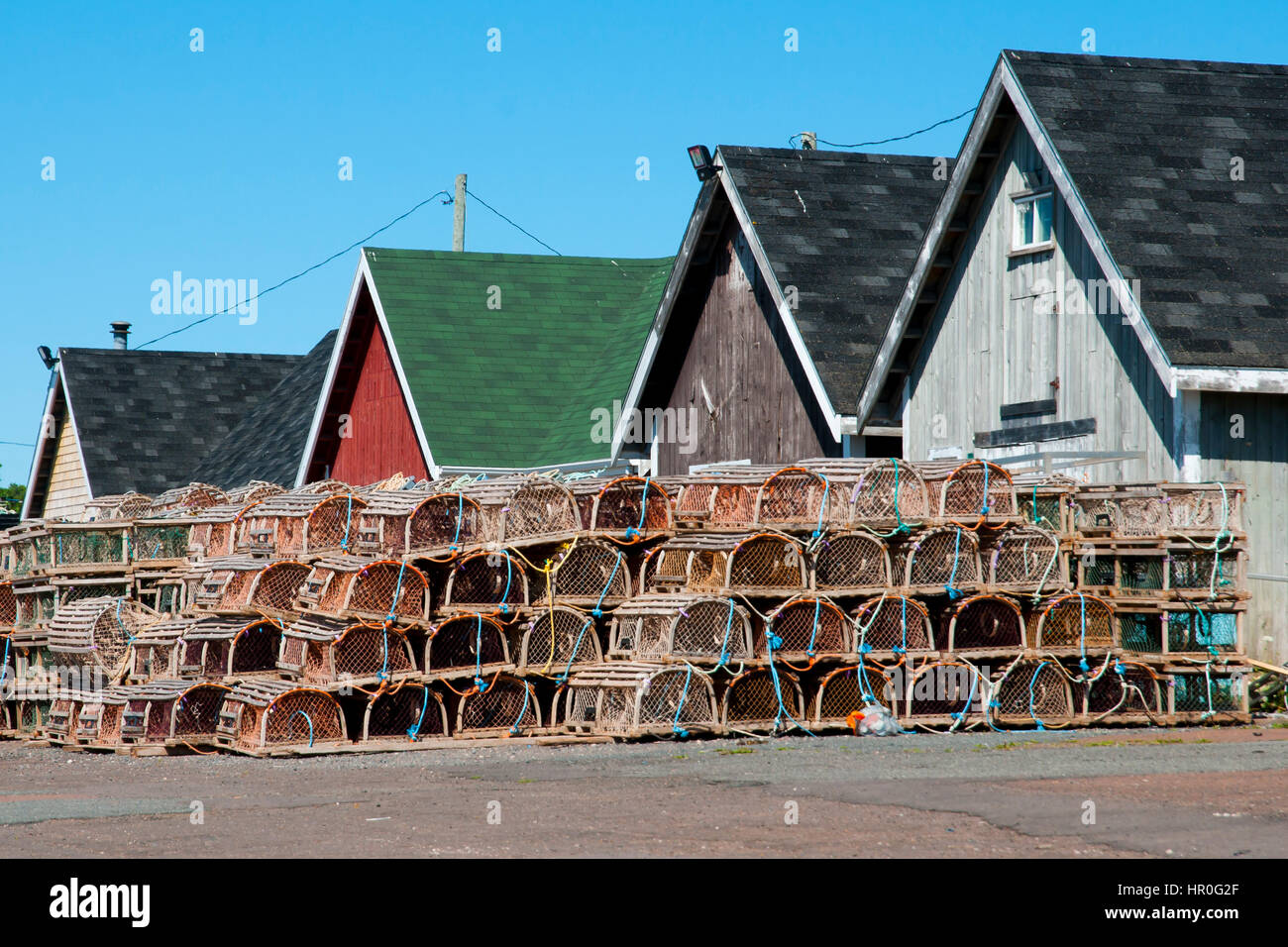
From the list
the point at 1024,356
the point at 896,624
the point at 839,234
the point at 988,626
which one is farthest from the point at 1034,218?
the point at 896,624

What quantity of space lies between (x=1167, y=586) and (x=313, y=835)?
9.12 meters

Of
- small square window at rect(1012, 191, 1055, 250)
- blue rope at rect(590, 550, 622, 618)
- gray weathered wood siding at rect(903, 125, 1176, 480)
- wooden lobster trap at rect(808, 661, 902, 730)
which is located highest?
small square window at rect(1012, 191, 1055, 250)

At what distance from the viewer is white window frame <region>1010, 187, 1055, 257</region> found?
18562 mm

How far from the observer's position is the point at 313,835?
925cm

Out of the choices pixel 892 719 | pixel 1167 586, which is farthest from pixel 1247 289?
pixel 892 719

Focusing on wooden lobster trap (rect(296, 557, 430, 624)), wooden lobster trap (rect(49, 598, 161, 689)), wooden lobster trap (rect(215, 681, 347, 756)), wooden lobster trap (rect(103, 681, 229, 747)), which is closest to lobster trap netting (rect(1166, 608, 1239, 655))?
wooden lobster trap (rect(296, 557, 430, 624))

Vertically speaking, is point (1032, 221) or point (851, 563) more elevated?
point (1032, 221)

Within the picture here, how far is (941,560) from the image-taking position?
15.4 metres

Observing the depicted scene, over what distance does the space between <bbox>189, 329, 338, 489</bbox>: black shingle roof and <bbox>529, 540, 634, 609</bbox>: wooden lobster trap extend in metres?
16.9

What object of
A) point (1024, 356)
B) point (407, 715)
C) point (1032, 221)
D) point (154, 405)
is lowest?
point (407, 715)

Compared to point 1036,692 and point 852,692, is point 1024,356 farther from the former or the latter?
point 852,692

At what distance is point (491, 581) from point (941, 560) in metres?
4.04

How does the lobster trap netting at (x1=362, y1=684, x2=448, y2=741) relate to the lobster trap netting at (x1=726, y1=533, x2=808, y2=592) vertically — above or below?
below

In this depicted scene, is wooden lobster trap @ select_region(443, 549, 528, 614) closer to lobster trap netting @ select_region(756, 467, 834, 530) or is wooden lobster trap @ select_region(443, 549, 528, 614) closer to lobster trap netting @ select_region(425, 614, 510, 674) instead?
lobster trap netting @ select_region(425, 614, 510, 674)
